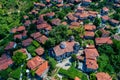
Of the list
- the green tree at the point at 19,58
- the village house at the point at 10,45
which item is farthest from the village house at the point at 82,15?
the green tree at the point at 19,58

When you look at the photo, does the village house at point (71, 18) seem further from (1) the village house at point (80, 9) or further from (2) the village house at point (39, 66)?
(2) the village house at point (39, 66)

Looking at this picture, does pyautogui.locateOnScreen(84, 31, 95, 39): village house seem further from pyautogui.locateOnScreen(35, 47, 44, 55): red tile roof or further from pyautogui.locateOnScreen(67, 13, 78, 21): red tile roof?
pyautogui.locateOnScreen(35, 47, 44, 55): red tile roof

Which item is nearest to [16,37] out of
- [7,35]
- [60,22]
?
[7,35]

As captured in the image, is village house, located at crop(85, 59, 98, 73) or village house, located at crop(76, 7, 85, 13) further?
village house, located at crop(76, 7, 85, 13)

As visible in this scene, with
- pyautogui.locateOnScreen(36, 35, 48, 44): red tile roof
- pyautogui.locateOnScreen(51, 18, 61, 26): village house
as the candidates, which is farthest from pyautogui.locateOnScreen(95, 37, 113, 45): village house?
pyautogui.locateOnScreen(51, 18, 61, 26): village house

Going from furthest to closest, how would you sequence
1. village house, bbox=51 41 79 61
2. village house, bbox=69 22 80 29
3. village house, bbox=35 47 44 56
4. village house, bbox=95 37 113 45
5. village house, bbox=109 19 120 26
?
village house, bbox=109 19 120 26, village house, bbox=69 22 80 29, village house, bbox=95 37 113 45, village house, bbox=35 47 44 56, village house, bbox=51 41 79 61

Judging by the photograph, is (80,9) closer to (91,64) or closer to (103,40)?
(103,40)
